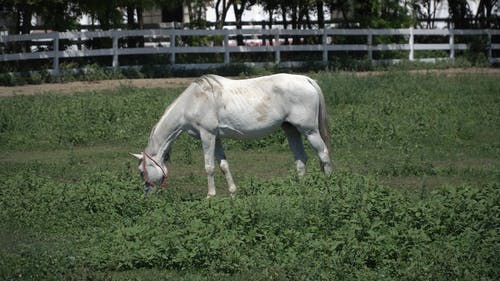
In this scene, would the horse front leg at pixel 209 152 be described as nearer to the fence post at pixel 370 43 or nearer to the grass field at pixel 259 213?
the grass field at pixel 259 213

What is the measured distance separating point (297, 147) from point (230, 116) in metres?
1.19

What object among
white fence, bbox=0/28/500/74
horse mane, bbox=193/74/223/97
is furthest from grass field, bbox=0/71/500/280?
white fence, bbox=0/28/500/74

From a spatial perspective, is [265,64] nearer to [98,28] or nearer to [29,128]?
[98,28]

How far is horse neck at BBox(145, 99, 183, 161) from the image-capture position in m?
14.0

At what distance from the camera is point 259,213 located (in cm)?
1096

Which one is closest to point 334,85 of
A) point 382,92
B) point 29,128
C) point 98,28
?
point 382,92

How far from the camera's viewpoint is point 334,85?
2431 centimetres

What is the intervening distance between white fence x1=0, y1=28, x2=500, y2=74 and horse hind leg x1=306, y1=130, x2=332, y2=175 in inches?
604

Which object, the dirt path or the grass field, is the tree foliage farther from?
the grass field

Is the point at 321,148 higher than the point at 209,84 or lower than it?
lower

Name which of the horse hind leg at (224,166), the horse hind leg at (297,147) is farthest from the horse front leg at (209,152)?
the horse hind leg at (297,147)

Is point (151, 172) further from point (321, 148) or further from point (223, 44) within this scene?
point (223, 44)

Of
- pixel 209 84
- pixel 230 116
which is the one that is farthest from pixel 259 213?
pixel 209 84

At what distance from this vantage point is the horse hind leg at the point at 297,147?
14508 mm
